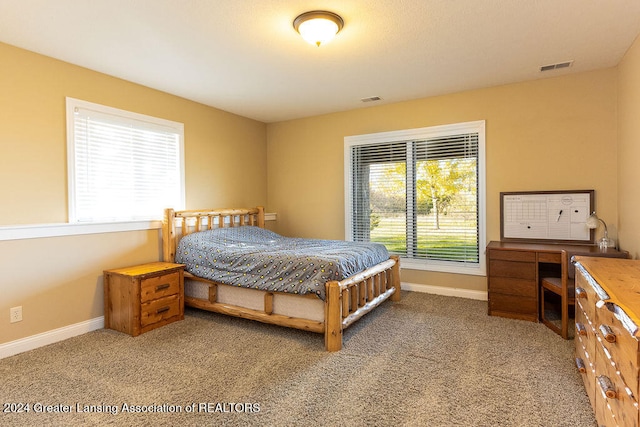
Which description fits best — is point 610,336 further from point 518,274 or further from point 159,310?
Result: point 159,310

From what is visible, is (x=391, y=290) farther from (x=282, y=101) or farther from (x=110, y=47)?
(x=110, y=47)

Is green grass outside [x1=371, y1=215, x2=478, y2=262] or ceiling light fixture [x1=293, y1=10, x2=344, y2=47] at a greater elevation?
ceiling light fixture [x1=293, y1=10, x2=344, y2=47]

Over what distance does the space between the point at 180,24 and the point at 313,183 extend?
296cm

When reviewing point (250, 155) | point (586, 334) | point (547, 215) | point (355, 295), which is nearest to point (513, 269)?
point (547, 215)

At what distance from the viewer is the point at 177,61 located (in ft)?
10.2

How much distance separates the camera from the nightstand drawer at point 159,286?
10.2 feet

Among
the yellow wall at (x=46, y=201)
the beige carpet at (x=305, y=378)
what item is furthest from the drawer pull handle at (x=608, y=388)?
the yellow wall at (x=46, y=201)

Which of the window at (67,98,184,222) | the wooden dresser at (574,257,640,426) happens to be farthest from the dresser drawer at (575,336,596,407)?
the window at (67,98,184,222)

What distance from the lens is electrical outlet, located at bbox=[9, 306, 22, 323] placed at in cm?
273

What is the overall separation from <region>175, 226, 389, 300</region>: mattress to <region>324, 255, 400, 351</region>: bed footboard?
75 millimetres

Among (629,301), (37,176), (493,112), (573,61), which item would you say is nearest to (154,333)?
(37,176)

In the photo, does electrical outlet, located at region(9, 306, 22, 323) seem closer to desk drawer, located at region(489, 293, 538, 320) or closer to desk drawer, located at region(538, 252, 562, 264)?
desk drawer, located at region(489, 293, 538, 320)

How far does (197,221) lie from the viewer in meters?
4.14

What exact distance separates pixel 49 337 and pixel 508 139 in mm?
4876
